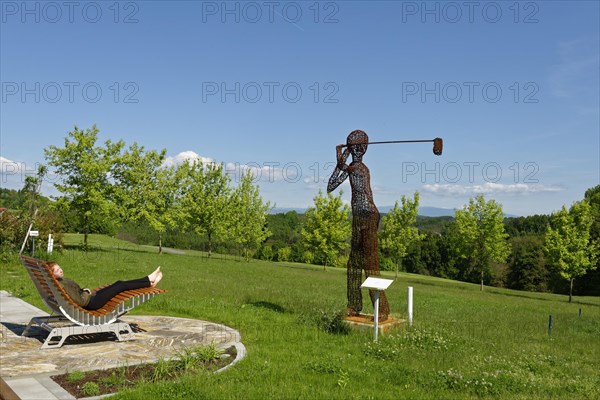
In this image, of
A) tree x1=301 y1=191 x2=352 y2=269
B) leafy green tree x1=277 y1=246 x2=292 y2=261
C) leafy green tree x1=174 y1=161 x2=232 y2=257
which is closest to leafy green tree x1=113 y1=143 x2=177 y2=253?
leafy green tree x1=174 y1=161 x2=232 y2=257

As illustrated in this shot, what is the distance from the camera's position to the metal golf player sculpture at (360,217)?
10.9 metres

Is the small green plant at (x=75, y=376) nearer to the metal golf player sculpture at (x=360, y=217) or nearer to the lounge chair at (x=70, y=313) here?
the lounge chair at (x=70, y=313)

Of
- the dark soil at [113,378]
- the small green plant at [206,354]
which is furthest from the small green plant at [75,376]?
the small green plant at [206,354]

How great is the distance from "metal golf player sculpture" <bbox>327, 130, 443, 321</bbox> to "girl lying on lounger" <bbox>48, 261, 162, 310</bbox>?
15.3ft

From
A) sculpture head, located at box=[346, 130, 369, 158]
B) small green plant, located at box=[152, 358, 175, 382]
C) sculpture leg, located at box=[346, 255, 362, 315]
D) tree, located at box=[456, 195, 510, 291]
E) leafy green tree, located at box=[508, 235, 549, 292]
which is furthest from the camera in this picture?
leafy green tree, located at box=[508, 235, 549, 292]

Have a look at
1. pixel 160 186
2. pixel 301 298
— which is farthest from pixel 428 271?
pixel 301 298

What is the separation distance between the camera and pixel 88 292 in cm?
876

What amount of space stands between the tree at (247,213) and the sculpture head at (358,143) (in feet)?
97.4

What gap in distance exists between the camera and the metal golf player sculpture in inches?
430

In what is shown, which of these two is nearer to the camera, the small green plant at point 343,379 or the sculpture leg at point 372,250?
the small green plant at point 343,379

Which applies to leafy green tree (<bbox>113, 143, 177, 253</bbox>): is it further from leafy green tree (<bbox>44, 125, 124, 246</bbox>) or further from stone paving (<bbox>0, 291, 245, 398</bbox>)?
stone paving (<bbox>0, 291, 245, 398</bbox>)

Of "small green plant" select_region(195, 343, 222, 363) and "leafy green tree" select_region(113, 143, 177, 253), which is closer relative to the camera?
"small green plant" select_region(195, 343, 222, 363)

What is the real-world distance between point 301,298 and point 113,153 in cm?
2320

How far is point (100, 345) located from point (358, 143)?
22.6 ft
